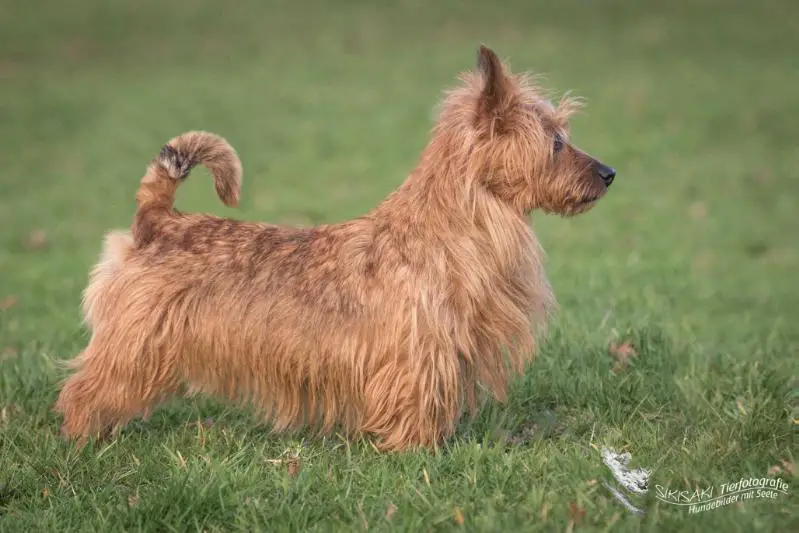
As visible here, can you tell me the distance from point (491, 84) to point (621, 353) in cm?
223

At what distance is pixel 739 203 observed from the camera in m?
12.2

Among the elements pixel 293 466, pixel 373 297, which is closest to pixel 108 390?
pixel 293 466

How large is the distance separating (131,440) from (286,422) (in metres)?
0.81

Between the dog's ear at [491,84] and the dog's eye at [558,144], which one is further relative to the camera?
the dog's eye at [558,144]

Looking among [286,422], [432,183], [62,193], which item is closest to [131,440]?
[286,422]

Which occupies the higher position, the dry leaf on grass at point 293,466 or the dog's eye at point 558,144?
the dog's eye at point 558,144

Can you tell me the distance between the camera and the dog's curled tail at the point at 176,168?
5305mm

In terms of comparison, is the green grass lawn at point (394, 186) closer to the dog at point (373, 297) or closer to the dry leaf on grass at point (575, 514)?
the dry leaf on grass at point (575, 514)

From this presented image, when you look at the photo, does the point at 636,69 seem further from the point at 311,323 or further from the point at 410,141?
the point at 311,323

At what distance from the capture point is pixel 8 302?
9508mm

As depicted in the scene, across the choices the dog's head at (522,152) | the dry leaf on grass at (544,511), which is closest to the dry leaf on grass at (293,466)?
the dry leaf on grass at (544,511)

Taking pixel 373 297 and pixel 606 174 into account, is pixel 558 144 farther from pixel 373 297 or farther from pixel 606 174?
pixel 373 297

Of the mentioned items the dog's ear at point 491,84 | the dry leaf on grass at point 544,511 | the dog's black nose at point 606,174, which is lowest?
the dry leaf on grass at point 544,511

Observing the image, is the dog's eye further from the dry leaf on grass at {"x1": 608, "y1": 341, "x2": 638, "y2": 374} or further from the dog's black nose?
the dry leaf on grass at {"x1": 608, "y1": 341, "x2": 638, "y2": 374}
